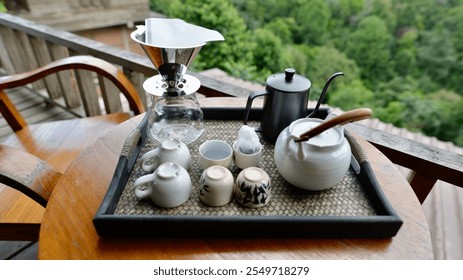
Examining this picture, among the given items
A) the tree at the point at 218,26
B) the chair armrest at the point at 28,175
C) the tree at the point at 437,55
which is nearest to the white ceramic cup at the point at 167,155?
the chair armrest at the point at 28,175

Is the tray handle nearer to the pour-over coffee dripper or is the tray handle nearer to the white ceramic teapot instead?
the white ceramic teapot

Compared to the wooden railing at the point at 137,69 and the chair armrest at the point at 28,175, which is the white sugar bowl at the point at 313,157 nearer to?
the wooden railing at the point at 137,69

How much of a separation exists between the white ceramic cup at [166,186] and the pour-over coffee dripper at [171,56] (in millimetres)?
249

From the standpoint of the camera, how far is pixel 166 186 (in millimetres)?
595

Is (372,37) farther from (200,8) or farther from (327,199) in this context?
(327,199)

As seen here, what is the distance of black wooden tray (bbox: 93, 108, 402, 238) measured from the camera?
57 centimetres

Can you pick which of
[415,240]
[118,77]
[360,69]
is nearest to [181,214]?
[415,240]

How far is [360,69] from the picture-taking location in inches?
415

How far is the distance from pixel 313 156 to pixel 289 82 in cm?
25

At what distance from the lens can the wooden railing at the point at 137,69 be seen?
0.91m

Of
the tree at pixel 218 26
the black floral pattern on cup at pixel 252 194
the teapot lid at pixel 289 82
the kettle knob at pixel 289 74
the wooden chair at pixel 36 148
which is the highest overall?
the kettle knob at pixel 289 74

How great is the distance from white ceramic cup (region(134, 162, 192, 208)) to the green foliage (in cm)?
610

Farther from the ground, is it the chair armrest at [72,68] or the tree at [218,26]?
the chair armrest at [72,68]

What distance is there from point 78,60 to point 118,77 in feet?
0.61
